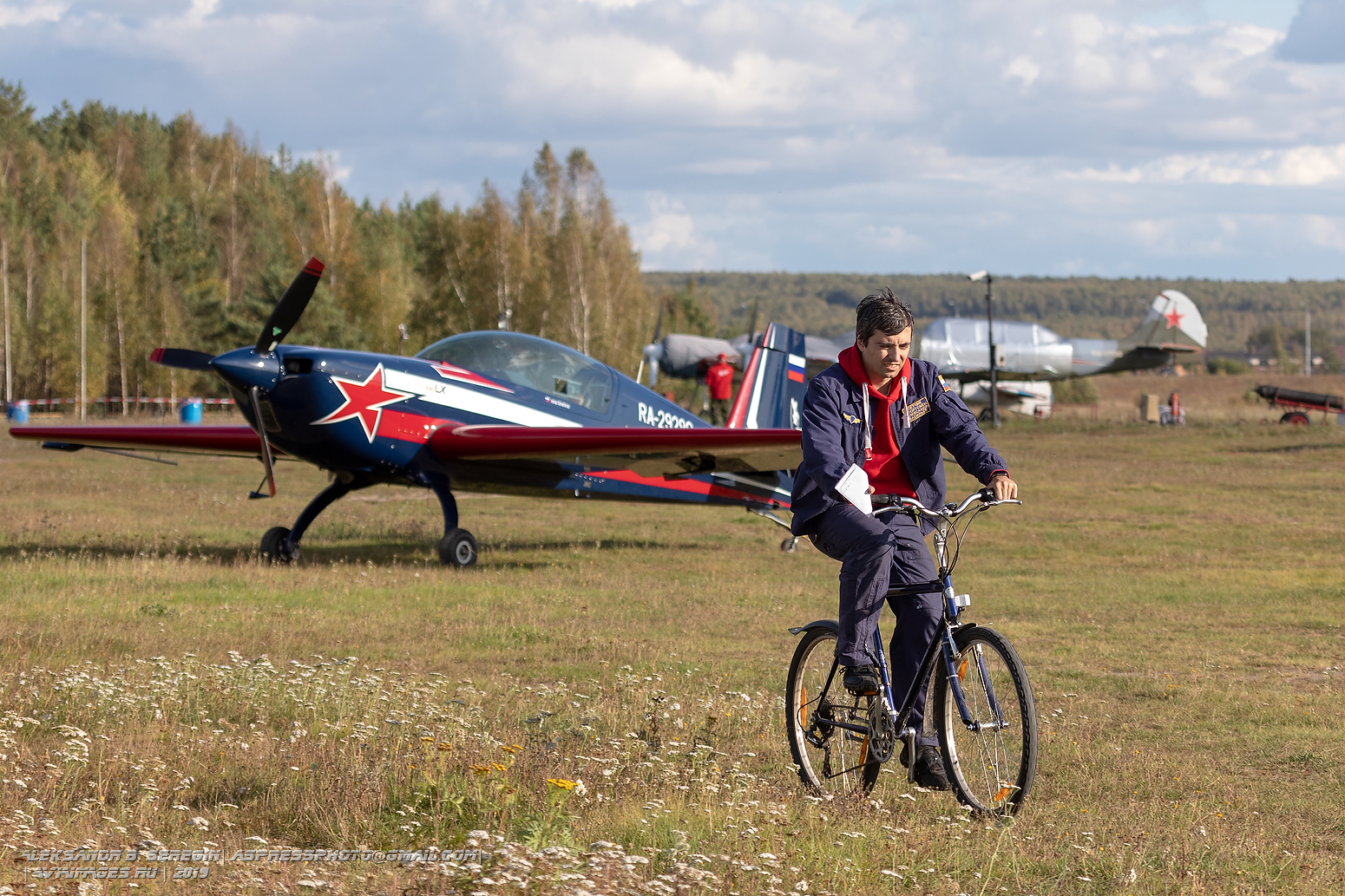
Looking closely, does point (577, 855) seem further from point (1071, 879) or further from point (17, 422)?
point (17, 422)

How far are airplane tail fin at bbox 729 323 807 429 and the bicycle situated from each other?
11117 mm

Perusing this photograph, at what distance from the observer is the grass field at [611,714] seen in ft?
13.2

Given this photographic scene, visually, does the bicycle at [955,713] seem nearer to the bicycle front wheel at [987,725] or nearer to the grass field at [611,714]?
the bicycle front wheel at [987,725]

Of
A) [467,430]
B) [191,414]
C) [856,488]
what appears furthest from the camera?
[191,414]

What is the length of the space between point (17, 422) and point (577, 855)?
5050cm

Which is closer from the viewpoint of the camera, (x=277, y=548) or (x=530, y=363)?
(x=277, y=548)

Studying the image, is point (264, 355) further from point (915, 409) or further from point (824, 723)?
point (915, 409)

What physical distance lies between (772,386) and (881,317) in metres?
11.6

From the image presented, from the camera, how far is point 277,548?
529 inches

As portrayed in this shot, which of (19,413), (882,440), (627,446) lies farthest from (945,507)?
(19,413)

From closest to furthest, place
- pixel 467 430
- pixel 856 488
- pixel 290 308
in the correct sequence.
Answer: pixel 856 488 < pixel 290 308 < pixel 467 430

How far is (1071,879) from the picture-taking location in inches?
154

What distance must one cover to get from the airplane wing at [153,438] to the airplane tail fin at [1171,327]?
43386mm

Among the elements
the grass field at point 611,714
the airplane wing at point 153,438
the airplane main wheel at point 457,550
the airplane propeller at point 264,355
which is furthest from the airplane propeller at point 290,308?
the airplane main wheel at point 457,550
